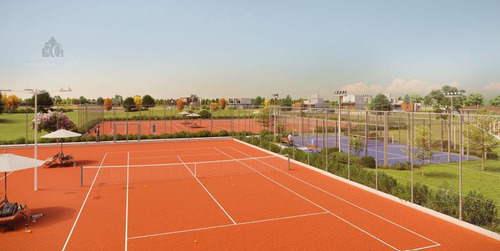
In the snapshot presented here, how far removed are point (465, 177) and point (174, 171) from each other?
1836cm

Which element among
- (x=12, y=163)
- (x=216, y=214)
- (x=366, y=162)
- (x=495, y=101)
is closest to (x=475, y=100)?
(x=495, y=101)

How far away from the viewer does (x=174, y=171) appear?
20.8 metres

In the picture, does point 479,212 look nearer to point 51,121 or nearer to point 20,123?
point 51,121

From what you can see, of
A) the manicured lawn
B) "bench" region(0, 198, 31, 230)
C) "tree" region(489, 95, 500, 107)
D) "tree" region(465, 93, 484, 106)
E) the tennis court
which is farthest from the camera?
"tree" region(489, 95, 500, 107)

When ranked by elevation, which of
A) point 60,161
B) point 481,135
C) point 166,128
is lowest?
point 60,161

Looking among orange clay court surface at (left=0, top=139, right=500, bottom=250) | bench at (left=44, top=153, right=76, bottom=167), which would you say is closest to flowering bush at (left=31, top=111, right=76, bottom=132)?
bench at (left=44, top=153, right=76, bottom=167)

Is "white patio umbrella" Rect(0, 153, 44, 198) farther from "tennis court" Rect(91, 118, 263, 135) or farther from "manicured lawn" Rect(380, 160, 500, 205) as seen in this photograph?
"tennis court" Rect(91, 118, 263, 135)

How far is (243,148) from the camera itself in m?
31.2

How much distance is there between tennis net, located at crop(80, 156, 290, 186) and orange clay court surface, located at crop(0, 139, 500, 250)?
64 millimetres

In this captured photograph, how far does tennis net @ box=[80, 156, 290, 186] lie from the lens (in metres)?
18.5

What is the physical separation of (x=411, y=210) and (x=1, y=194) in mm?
17678

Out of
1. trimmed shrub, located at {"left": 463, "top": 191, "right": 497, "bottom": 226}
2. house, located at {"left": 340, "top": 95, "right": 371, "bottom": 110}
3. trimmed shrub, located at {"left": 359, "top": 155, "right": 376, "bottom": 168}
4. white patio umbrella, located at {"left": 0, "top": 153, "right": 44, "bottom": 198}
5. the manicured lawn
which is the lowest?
the manicured lawn

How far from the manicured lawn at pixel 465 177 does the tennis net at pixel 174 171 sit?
7957 millimetres

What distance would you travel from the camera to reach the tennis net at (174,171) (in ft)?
60.7
